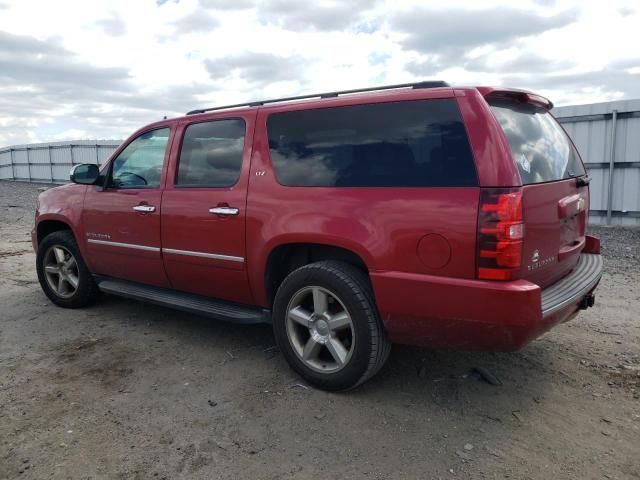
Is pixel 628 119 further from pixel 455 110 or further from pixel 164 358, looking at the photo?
pixel 164 358

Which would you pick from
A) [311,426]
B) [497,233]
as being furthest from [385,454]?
→ [497,233]

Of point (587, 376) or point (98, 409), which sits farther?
point (587, 376)

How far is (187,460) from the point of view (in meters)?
2.62

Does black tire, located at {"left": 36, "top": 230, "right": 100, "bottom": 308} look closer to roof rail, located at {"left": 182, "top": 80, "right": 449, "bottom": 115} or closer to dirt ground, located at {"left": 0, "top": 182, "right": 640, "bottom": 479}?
dirt ground, located at {"left": 0, "top": 182, "right": 640, "bottom": 479}

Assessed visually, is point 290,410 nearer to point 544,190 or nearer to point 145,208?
point 544,190

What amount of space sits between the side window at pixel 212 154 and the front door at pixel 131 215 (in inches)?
9.7

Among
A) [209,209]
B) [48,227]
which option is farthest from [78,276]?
[209,209]

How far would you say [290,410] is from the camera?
309 centimetres

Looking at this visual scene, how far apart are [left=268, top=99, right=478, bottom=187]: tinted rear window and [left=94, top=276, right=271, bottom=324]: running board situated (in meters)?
1.01

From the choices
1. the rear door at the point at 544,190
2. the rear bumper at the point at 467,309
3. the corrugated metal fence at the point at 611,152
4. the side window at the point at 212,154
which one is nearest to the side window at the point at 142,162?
the side window at the point at 212,154

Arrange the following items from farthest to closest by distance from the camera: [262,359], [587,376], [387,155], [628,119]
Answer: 1. [628,119]
2. [262,359]
3. [587,376]
4. [387,155]

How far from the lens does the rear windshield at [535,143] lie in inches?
113

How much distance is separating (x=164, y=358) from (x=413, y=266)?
2.16 meters

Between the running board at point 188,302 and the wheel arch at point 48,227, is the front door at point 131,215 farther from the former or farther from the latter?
the wheel arch at point 48,227
